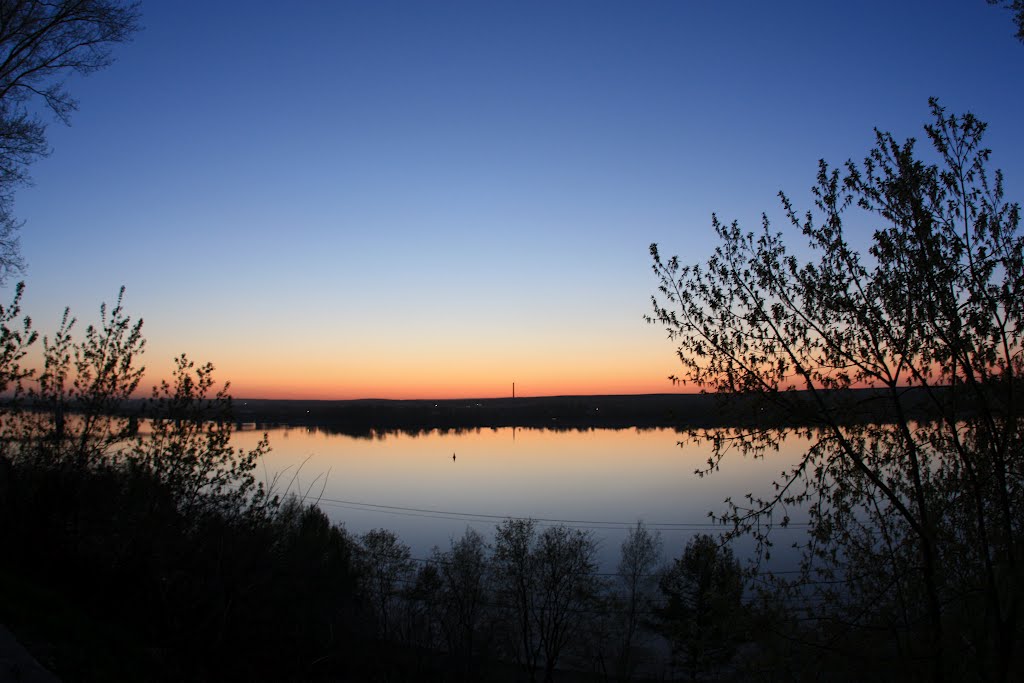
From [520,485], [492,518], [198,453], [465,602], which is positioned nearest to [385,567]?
[465,602]

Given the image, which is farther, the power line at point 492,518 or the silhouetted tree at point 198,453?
the power line at point 492,518

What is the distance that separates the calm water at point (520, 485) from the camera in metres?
66.5

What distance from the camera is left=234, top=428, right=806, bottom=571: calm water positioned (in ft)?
218

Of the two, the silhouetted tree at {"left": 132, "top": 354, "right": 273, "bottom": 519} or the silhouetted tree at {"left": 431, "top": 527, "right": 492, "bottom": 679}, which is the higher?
the silhouetted tree at {"left": 132, "top": 354, "right": 273, "bottom": 519}

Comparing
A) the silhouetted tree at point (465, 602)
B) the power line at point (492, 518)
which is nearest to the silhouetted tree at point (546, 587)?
the silhouetted tree at point (465, 602)

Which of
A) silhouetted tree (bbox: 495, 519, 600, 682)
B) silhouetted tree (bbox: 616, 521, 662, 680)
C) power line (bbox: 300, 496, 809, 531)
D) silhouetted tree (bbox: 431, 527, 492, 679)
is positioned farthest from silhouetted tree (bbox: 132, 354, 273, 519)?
power line (bbox: 300, 496, 809, 531)

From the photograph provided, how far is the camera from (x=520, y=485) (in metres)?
93.2

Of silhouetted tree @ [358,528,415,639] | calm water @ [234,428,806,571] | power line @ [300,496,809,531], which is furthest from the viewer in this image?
power line @ [300,496,809,531]

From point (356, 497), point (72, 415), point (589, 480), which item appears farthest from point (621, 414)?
→ point (72, 415)

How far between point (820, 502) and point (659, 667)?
39.8m

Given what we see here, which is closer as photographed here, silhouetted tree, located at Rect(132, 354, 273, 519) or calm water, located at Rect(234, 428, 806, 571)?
silhouetted tree, located at Rect(132, 354, 273, 519)

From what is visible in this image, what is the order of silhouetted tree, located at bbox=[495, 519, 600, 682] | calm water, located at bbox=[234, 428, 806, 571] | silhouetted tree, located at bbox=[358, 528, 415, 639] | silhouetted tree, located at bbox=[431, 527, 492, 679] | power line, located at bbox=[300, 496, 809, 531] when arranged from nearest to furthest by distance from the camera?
silhouetted tree, located at bbox=[431, 527, 492, 679]
silhouetted tree, located at bbox=[358, 528, 415, 639]
silhouetted tree, located at bbox=[495, 519, 600, 682]
calm water, located at bbox=[234, 428, 806, 571]
power line, located at bbox=[300, 496, 809, 531]

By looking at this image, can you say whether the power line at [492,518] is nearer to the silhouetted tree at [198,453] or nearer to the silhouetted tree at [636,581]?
the silhouetted tree at [636,581]

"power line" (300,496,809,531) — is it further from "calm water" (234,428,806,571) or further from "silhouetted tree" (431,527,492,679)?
"silhouetted tree" (431,527,492,679)
